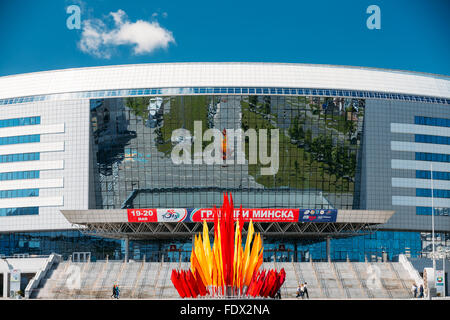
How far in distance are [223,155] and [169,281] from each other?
1813cm

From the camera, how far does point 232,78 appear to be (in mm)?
67312

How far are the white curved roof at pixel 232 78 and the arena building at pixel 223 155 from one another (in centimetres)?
14

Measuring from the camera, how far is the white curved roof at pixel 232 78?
6738 centimetres

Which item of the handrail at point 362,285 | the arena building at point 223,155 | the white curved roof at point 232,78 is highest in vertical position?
the white curved roof at point 232,78

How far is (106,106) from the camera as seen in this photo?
222ft

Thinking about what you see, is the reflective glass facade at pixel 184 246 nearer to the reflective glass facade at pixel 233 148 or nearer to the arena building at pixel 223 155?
the arena building at pixel 223 155

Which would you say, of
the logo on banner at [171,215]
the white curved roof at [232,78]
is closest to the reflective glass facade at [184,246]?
the logo on banner at [171,215]

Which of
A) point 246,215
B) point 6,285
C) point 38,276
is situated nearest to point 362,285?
point 246,215

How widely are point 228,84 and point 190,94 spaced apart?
4.27m

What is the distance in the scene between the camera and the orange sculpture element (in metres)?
27.4

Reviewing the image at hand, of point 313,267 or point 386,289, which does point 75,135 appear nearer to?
point 313,267

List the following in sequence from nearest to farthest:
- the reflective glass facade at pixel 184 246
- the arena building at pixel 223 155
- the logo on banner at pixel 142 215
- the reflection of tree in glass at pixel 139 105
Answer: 1. the logo on banner at pixel 142 215
2. the arena building at pixel 223 155
3. the reflection of tree in glass at pixel 139 105
4. the reflective glass facade at pixel 184 246

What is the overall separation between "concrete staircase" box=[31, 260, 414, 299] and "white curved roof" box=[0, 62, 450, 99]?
21686 mm
